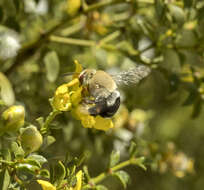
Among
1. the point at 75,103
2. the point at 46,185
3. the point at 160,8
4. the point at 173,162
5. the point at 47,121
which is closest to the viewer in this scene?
the point at 46,185

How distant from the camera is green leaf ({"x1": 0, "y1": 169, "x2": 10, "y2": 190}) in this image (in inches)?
53.7

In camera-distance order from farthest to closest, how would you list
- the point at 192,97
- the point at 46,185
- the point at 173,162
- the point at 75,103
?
the point at 173,162
the point at 192,97
the point at 75,103
the point at 46,185

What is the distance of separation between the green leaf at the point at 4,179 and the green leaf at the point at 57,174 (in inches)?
5.3

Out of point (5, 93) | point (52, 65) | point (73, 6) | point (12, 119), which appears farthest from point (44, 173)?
point (73, 6)

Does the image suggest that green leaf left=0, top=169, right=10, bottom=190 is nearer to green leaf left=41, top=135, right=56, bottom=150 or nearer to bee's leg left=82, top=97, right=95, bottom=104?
green leaf left=41, top=135, right=56, bottom=150

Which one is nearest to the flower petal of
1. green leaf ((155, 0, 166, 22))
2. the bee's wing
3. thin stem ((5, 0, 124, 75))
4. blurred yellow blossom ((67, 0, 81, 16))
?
the bee's wing

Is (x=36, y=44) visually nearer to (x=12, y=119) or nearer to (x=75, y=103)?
(x=75, y=103)

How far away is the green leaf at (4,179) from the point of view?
4.48ft

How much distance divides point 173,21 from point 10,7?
3.09ft

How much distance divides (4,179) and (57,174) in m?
0.16

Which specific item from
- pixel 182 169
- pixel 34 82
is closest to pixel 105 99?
pixel 34 82

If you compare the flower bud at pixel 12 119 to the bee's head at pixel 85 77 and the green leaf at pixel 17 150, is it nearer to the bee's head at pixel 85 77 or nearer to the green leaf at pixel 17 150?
the green leaf at pixel 17 150

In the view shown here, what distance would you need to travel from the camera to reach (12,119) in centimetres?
140

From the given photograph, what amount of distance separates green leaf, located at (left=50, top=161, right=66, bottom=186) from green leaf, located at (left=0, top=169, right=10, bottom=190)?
0.14 m
